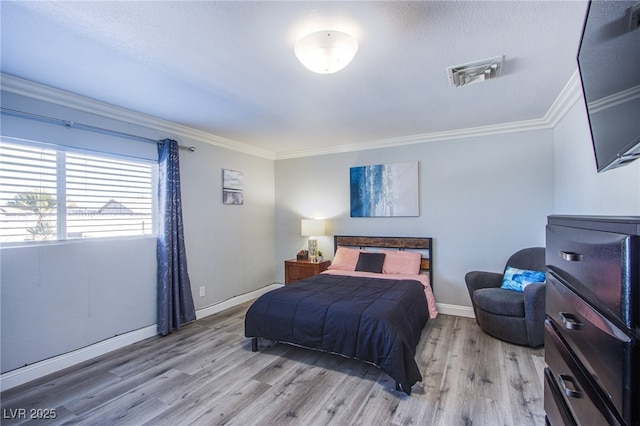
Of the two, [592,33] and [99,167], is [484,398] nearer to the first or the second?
[592,33]

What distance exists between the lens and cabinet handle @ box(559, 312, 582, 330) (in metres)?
0.95

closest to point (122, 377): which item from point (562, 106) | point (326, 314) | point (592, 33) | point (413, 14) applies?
point (326, 314)

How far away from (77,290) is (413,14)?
11.5 feet

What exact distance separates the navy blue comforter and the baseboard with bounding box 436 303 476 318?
907mm

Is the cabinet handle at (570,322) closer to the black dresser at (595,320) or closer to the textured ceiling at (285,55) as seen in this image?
the black dresser at (595,320)

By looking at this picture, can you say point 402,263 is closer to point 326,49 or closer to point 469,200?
point 469,200

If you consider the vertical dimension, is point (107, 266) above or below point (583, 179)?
below

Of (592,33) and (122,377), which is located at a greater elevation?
(592,33)

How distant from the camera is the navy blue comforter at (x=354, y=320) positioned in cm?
225

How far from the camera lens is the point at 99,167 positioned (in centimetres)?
297

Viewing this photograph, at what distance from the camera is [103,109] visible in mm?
2947

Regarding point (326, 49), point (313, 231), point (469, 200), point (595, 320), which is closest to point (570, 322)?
point (595, 320)

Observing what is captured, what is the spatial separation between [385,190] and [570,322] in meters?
3.45

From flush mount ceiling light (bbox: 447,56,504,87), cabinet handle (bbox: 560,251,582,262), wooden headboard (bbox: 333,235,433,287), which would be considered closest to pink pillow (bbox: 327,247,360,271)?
wooden headboard (bbox: 333,235,433,287)
